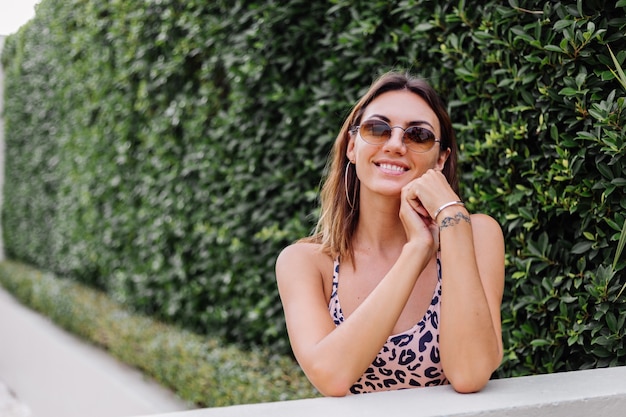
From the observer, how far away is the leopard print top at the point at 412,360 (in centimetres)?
198

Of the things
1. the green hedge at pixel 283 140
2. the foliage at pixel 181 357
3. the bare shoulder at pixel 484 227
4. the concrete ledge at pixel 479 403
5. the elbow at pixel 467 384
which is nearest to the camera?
the concrete ledge at pixel 479 403

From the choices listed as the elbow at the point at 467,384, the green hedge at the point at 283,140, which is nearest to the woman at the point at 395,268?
the elbow at the point at 467,384

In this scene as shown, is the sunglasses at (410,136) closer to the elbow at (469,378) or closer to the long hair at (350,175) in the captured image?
the long hair at (350,175)

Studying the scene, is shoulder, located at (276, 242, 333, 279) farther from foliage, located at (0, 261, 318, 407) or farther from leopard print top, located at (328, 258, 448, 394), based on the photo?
foliage, located at (0, 261, 318, 407)

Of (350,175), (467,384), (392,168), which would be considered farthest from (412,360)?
(350,175)

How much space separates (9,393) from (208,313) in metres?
4.72

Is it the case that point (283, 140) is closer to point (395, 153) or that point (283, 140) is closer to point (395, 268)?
point (395, 153)

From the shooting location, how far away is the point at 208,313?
5613 mm

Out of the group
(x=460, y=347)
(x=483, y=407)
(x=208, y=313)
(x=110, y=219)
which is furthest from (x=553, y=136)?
(x=110, y=219)

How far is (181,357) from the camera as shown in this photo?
5.34 metres

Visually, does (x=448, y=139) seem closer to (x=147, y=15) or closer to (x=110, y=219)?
(x=147, y=15)

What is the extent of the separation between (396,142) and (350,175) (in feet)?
1.09

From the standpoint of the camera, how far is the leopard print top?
198cm

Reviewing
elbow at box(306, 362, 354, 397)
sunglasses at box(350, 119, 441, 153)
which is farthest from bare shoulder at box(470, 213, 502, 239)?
elbow at box(306, 362, 354, 397)
